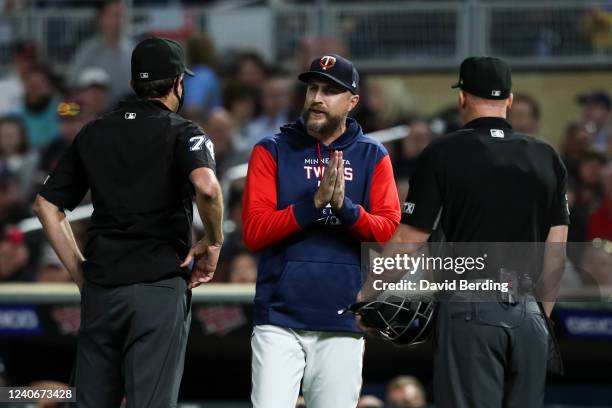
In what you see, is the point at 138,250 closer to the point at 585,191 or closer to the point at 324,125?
the point at 324,125

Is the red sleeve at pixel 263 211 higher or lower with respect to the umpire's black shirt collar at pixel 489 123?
lower

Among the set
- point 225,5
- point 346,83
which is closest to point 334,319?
point 346,83

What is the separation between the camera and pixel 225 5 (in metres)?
12.7

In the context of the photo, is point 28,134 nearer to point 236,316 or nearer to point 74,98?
point 74,98

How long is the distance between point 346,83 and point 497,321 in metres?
1.15

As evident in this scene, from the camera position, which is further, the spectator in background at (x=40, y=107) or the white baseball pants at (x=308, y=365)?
the spectator in background at (x=40, y=107)

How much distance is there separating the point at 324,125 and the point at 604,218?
4.81 meters

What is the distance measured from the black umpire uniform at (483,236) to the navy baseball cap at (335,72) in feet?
1.60

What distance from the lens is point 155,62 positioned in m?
5.05

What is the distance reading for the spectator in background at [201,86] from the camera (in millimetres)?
11328

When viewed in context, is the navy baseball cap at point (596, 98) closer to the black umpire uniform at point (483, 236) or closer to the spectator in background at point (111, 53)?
the spectator in background at point (111, 53)

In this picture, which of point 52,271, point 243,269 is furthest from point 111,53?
point 243,269

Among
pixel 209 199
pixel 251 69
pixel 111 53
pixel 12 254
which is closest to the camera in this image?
pixel 209 199

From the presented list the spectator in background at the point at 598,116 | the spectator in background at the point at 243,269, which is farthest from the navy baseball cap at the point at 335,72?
the spectator in background at the point at 598,116
